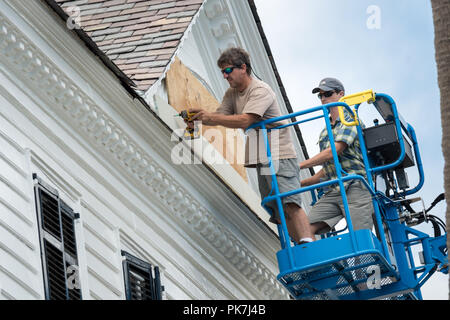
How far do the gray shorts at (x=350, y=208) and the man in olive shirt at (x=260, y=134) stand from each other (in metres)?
0.33

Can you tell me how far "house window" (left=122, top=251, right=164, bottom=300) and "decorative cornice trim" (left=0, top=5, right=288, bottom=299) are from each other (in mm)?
791

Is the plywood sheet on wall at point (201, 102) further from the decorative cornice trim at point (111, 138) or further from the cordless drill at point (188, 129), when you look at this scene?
the decorative cornice trim at point (111, 138)

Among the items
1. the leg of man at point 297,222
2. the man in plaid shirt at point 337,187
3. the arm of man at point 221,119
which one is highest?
the arm of man at point 221,119

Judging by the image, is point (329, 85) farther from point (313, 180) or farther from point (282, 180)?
point (282, 180)

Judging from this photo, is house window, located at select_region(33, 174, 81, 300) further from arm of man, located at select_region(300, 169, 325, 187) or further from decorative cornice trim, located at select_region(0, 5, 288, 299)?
arm of man, located at select_region(300, 169, 325, 187)

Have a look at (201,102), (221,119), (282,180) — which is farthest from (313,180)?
(201,102)

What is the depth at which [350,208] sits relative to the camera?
11016 mm

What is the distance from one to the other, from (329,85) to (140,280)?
113 inches

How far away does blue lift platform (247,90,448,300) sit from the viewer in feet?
34.6

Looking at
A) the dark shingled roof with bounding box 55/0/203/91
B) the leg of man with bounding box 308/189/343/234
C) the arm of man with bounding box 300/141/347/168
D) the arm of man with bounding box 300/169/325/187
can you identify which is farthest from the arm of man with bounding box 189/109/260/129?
the arm of man with bounding box 300/169/325/187

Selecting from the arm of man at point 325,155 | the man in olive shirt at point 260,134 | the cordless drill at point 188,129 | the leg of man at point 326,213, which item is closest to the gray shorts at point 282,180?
the man in olive shirt at point 260,134

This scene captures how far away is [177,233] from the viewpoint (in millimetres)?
11648

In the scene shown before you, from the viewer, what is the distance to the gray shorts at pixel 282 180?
11031 millimetres
